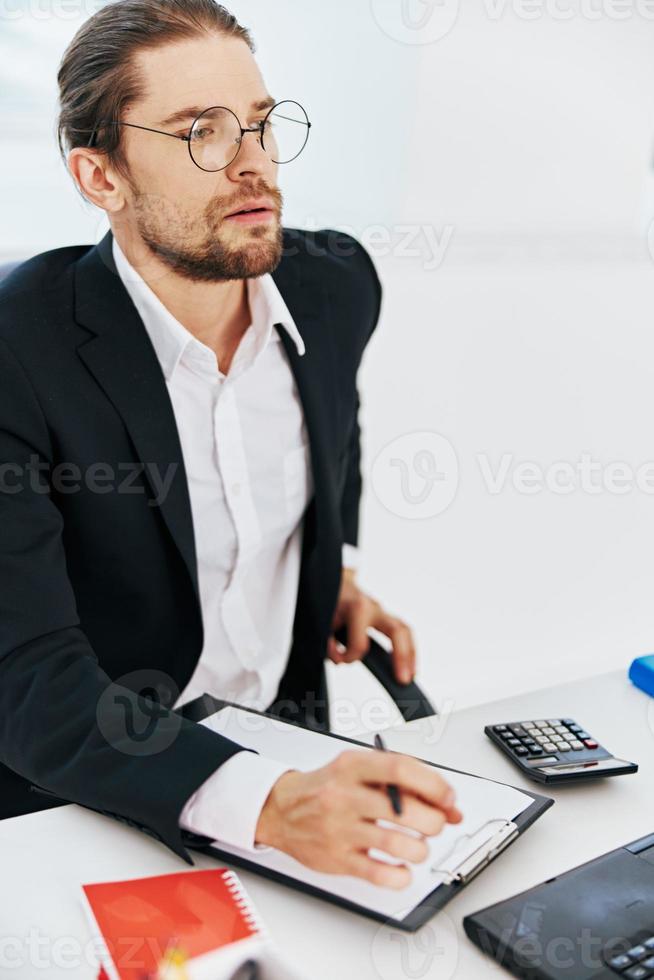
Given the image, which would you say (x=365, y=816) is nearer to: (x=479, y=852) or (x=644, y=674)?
(x=479, y=852)

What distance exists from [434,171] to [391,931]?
1746 mm

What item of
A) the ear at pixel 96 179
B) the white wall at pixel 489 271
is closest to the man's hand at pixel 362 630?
the ear at pixel 96 179

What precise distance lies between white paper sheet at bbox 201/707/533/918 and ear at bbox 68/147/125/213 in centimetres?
66

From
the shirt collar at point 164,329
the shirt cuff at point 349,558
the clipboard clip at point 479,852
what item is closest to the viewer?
the clipboard clip at point 479,852

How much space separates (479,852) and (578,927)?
11cm

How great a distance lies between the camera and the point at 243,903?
0.85 meters

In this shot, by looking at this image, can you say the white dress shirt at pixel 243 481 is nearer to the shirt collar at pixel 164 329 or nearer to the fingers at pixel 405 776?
the shirt collar at pixel 164 329

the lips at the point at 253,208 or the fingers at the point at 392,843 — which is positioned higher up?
the lips at the point at 253,208

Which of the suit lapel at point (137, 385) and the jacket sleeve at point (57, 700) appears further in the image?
the suit lapel at point (137, 385)

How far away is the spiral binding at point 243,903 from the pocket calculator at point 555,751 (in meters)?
0.33

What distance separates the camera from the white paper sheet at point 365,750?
86 centimetres

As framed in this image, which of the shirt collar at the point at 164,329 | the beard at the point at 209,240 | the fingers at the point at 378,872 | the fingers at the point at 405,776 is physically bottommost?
the fingers at the point at 378,872

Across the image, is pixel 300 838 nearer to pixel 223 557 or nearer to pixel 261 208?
pixel 223 557

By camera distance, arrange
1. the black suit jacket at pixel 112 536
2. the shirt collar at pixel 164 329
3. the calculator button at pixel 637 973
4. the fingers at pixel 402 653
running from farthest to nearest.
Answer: the fingers at pixel 402 653 < the shirt collar at pixel 164 329 < the black suit jacket at pixel 112 536 < the calculator button at pixel 637 973
